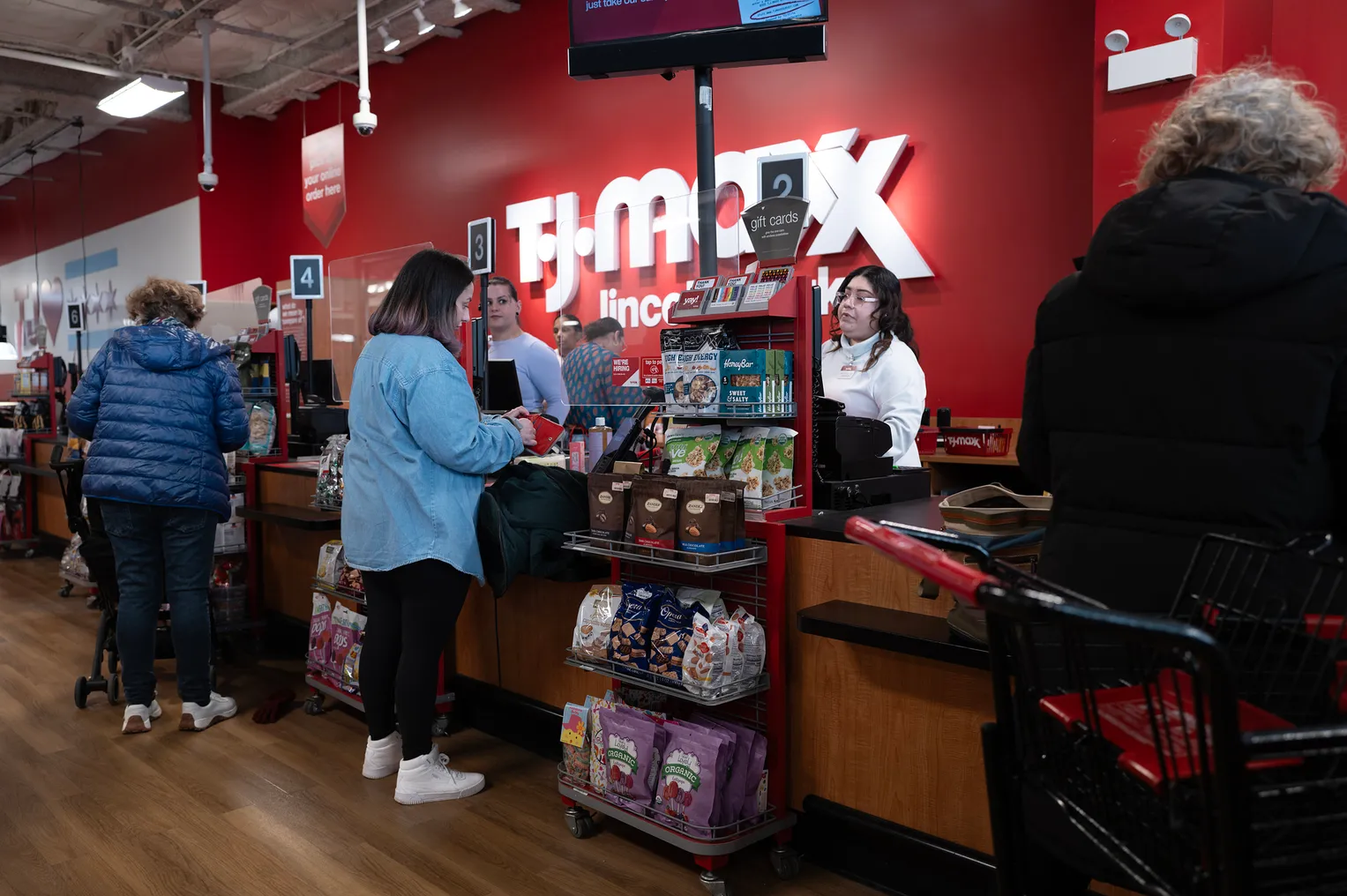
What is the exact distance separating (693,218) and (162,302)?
2.22 m

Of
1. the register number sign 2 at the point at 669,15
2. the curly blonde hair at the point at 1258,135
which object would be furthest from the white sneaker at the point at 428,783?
the curly blonde hair at the point at 1258,135

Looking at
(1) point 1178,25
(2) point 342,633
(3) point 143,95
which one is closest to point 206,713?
(2) point 342,633

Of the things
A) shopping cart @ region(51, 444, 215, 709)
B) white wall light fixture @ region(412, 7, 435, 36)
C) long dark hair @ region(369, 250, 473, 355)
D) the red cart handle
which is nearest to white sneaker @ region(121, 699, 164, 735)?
shopping cart @ region(51, 444, 215, 709)

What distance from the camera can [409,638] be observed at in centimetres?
307

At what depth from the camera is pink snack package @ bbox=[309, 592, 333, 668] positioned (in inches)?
157

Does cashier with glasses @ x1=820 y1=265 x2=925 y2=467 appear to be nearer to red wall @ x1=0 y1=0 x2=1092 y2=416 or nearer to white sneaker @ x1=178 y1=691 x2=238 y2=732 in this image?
red wall @ x1=0 y1=0 x2=1092 y2=416

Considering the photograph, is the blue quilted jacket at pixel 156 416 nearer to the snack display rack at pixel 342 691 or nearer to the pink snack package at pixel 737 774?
the snack display rack at pixel 342 691

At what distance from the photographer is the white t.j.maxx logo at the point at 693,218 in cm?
336

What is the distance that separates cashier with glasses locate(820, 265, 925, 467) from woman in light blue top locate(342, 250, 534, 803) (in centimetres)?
166

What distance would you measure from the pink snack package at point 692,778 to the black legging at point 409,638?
86 centimetres

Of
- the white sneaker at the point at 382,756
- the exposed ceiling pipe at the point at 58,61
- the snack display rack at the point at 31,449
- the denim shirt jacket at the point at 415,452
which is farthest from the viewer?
the exposed ceiling pipe at the point at 58,61

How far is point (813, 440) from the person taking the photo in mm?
2936

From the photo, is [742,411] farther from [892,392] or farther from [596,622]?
[892,392]

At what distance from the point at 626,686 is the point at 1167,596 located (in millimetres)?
1764
